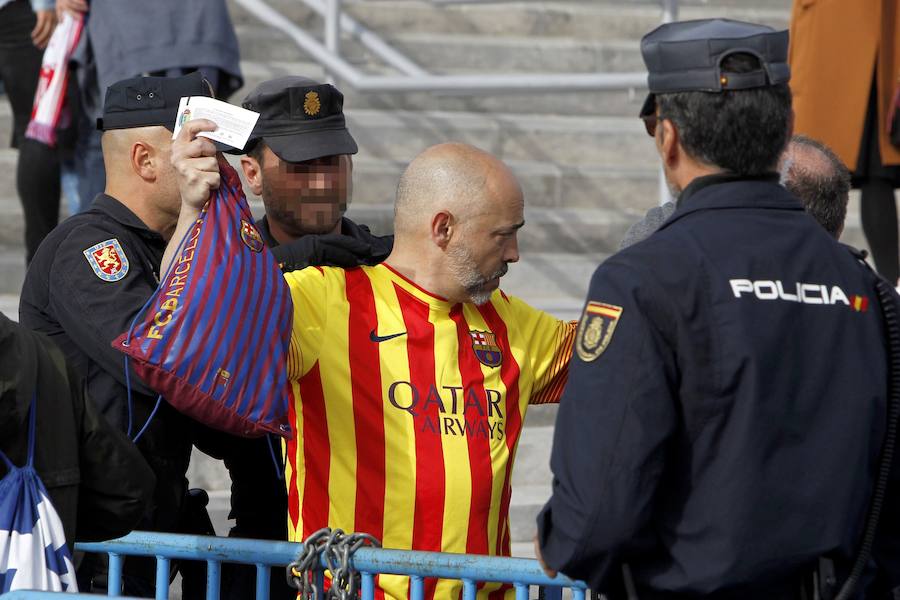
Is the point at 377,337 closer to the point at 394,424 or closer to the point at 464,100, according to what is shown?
the point at 394,424

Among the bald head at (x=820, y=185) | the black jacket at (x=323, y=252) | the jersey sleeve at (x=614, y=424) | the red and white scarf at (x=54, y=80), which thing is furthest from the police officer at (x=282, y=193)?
the red and white scarf at (x=54, y=80)

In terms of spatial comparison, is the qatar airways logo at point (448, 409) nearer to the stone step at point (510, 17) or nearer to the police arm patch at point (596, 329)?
the police arm patch at point (596, 329)

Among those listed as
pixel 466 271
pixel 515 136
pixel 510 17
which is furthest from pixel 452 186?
pixel 510 17

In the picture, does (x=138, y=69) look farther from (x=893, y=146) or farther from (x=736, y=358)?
(x=736, y=358)

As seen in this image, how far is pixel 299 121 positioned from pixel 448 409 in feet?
3.35

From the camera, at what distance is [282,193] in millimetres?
3594

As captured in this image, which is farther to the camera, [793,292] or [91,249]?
[91,249]

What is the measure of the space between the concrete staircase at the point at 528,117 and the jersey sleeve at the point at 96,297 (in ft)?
9.44

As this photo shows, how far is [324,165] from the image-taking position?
360cm

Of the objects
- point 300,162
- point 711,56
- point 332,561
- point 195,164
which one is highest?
point 711,56

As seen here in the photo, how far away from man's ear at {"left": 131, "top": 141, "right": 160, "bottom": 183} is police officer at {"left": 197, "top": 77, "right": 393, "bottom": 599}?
0.36 m

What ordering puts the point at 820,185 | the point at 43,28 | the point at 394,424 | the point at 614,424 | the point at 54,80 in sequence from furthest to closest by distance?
the point at 43,28, the point at 54,80, the point at 820,185, the point at 394,424, the point at 614,424

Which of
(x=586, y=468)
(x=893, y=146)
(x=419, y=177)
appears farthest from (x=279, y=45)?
(x=586, y=468)

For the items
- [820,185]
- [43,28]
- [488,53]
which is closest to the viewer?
[820,185]
